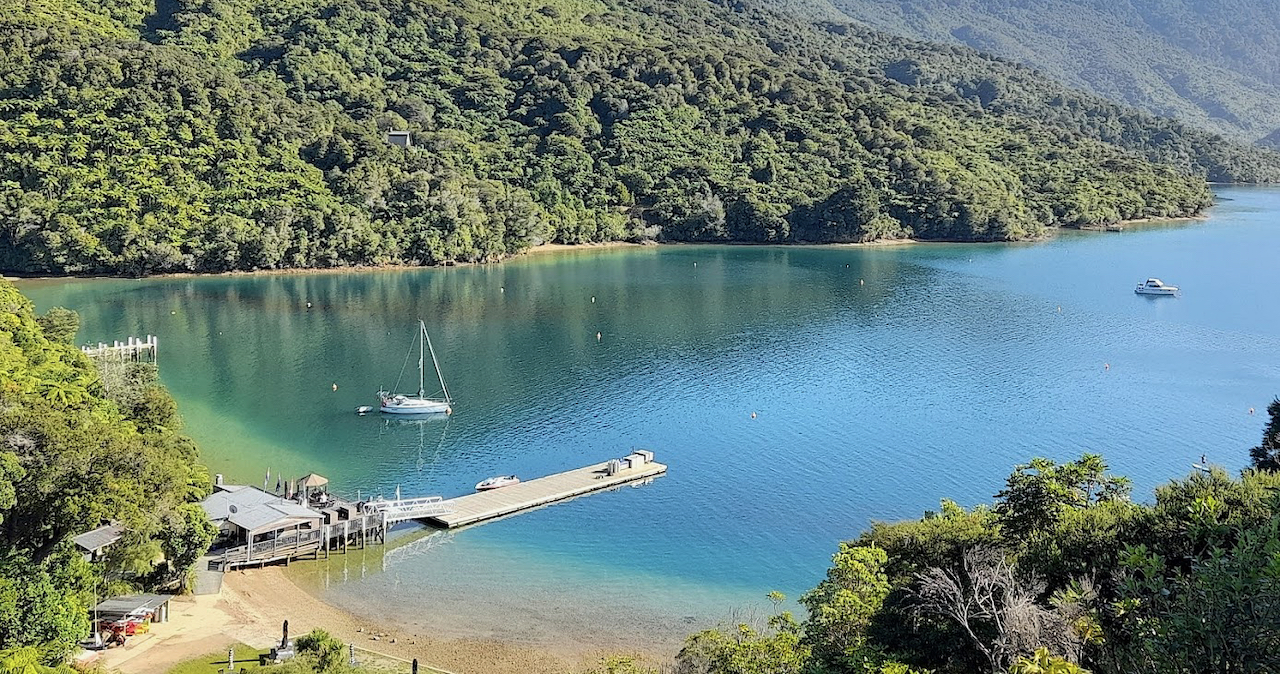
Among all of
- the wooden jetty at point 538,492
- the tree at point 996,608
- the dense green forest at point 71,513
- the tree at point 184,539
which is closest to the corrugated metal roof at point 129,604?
the dense green forest at point 71,513

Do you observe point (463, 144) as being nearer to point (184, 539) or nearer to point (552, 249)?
point (552, 249)

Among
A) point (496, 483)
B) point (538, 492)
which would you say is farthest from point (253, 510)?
point (538, 492)

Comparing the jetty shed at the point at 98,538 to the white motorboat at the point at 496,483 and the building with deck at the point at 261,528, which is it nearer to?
the building with deck at the point at 261,528

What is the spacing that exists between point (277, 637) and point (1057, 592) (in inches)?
720

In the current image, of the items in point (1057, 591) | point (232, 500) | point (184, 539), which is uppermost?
point (1057, 591)

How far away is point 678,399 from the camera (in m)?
49.9

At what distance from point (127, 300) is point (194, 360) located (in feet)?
68.6

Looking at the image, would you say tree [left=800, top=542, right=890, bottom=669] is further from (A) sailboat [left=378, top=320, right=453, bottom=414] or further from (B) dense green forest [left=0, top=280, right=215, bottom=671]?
(A) sailboat [left=378, top=320, right=453, bottom=414]

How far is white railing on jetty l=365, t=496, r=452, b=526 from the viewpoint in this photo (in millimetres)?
33000

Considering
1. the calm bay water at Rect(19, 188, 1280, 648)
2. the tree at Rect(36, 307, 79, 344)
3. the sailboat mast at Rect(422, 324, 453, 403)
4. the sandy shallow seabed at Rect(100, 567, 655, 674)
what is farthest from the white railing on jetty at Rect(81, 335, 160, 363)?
the sandy shallow seabed at Rect(100, 567, 655, 674)

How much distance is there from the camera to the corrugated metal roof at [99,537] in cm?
2327

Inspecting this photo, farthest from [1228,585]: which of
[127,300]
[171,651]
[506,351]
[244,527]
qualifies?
[127,300]

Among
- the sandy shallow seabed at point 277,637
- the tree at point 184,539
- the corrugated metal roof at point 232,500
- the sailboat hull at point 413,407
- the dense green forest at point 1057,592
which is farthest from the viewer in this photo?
the sailboat hull at point 413,407

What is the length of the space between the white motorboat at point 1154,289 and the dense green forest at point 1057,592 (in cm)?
6678
